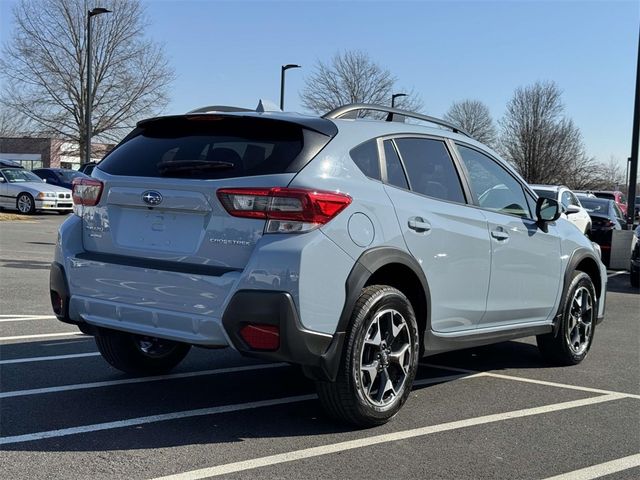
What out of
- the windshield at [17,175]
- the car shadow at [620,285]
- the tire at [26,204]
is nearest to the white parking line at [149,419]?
the car shadow at [620,285]

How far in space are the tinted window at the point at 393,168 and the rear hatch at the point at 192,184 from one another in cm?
45

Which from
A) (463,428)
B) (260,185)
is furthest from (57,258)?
(463,428)

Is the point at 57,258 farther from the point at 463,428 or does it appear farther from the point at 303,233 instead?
the point at 463,428

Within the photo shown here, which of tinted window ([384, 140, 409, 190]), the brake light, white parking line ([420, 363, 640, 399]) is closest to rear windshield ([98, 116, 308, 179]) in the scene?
the brake light

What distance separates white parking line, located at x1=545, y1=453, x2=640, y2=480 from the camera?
144 inches

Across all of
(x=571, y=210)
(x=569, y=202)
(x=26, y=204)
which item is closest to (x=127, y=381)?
(x=571, y=210)

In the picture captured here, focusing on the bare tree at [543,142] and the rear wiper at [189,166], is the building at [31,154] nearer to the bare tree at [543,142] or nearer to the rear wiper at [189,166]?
the bare tree at [543,142]

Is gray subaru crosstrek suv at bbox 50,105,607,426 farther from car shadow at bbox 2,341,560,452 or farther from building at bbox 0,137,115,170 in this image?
building at bbox 0,137,115,170

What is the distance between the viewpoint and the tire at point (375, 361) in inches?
157

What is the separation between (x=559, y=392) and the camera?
530 cm

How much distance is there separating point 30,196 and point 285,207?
73.1 ft

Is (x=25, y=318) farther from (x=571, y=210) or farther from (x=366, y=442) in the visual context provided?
(x=571, y=210)

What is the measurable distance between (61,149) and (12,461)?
51.9 m

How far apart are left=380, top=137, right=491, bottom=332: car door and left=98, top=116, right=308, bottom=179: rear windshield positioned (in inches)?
28.7
